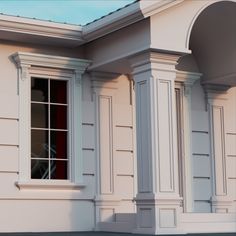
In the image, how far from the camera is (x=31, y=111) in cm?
1224

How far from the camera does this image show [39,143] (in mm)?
12297

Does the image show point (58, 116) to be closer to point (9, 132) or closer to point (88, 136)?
point (88, 136)

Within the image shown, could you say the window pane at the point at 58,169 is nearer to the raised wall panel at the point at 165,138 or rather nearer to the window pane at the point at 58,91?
the window pane at the point at 58,91

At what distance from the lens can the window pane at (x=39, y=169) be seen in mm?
12119

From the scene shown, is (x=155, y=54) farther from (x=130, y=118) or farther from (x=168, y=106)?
(x=130, y=118)

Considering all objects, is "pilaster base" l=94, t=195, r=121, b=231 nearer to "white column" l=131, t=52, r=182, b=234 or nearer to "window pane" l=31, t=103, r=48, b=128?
"white column" l=131, t=52, r=182, b=234

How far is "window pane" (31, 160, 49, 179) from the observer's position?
1212 cm

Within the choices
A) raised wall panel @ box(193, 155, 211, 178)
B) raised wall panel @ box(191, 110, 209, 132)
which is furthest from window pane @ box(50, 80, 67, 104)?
raised wall panel @ box(193, 155, 211, 178)

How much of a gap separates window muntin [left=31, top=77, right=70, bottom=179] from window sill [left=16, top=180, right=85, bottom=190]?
0.83 feet

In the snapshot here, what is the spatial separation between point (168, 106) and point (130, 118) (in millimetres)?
2044

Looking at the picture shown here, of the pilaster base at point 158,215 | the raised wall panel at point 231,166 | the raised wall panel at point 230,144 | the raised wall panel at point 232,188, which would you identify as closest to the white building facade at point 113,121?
the pilaster base at point 158,215

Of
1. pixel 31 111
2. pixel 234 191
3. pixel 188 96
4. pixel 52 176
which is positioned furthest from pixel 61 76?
pixel 234 191

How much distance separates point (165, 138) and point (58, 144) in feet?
7.72

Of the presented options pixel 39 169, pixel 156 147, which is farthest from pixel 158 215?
pixel 39 169
